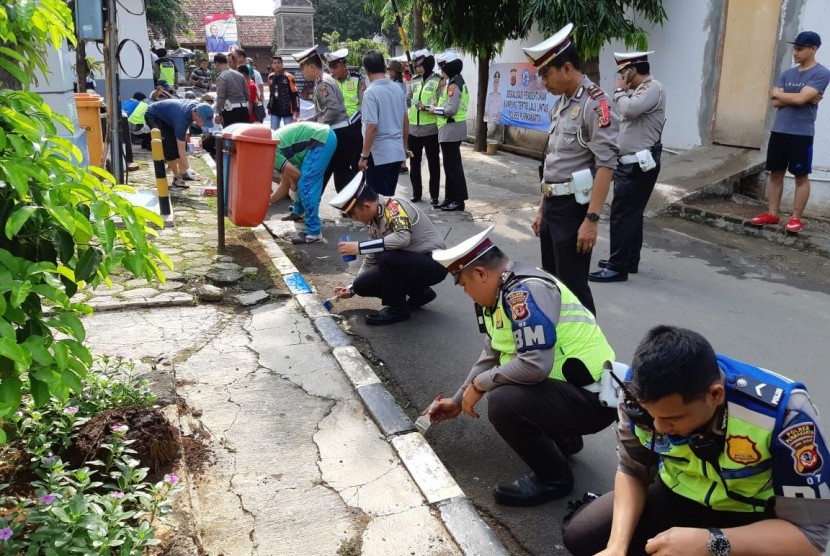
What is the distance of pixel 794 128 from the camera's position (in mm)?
6711

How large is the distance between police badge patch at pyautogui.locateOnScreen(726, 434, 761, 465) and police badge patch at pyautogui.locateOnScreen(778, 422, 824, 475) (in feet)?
0.31

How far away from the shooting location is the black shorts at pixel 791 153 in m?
6.73

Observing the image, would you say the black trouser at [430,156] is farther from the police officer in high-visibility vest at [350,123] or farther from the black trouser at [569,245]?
the black trouser at [569,245]

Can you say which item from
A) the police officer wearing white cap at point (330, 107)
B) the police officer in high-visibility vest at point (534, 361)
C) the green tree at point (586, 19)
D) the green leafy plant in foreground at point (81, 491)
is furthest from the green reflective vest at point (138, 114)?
the police officer in high-visibility vest at point (534, 361)

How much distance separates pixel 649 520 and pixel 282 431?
6.45 feet

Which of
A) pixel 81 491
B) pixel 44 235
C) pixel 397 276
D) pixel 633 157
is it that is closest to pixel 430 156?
pixel 633 157

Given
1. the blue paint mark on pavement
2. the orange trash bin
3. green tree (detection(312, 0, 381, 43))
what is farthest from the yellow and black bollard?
green tree (detection(312, 0, 381, 43))

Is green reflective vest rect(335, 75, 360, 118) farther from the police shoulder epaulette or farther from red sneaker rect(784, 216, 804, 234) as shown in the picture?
the police shoulder epaulette

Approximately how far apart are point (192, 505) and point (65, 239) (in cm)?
135

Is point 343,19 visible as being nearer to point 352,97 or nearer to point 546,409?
point 352,97

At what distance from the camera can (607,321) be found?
509 cm

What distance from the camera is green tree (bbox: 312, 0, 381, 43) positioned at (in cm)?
4419

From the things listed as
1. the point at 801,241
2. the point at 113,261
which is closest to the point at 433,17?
the point at 801,241

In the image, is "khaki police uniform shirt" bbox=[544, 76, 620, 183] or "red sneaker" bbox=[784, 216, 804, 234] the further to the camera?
"red sneaker" bbox=[784, 216, 804, 234]
